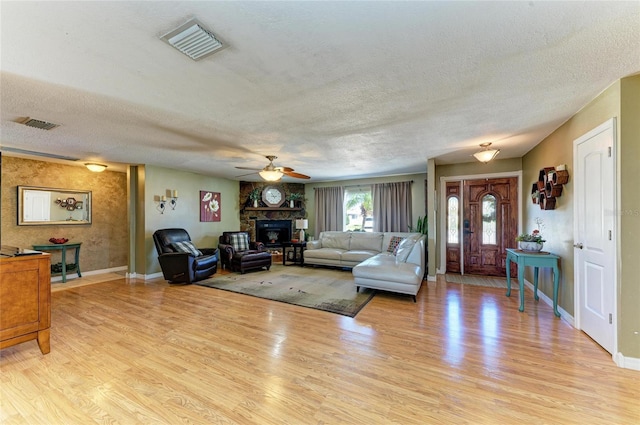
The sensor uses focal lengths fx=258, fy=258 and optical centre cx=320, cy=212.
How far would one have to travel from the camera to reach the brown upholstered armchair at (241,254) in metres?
5.89

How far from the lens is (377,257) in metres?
5.14

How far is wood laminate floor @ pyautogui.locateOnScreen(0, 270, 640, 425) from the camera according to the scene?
67.0 inches

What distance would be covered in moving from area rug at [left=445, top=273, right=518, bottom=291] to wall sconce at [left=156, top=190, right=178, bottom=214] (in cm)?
620

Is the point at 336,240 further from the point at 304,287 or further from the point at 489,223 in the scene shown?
the point at 489,223

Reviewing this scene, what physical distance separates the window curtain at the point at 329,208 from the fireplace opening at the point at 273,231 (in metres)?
0.96

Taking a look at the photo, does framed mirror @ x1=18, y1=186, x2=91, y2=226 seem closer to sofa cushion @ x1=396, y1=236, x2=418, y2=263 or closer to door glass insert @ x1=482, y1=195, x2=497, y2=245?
sofa cushion @ x1=396, y1=236, x2=418, y2=263

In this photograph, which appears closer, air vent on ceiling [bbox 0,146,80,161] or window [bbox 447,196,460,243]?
air vent on ceiling [bbox 0,146,80,161]

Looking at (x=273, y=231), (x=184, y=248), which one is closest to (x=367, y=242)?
(x=273, y=231)

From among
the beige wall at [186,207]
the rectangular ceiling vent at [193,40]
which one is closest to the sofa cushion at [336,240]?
the beige wall at [186,207]

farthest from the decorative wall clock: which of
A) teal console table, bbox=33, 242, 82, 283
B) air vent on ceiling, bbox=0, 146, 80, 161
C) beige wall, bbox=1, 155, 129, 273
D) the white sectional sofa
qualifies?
teal console table, bbox=33, 242, 82, 283

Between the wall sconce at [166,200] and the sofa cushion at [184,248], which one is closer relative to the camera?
the sofa cushion at [184,248]

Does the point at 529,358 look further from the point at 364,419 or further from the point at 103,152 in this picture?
the point at 103,152

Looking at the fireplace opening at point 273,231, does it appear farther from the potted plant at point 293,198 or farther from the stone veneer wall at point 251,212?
the potted plant at point 293,198

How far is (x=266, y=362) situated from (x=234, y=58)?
8.08ft
